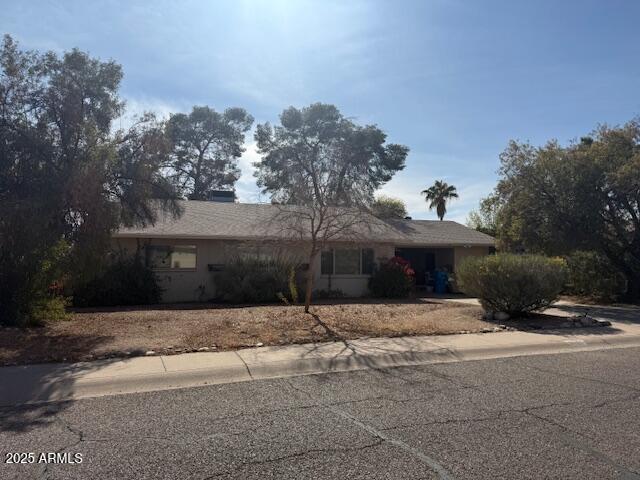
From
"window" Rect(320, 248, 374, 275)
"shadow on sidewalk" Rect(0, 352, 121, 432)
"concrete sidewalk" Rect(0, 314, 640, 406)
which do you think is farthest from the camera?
"window" Rect(320, 248, 374, 275)

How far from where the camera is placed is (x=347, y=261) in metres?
22.2

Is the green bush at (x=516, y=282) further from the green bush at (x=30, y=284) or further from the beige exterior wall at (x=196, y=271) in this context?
the green bush at (x=30, y=284)

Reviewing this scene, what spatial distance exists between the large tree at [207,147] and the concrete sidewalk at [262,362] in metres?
35.8

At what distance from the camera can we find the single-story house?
18547 mm

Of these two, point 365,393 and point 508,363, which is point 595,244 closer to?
point 508,363

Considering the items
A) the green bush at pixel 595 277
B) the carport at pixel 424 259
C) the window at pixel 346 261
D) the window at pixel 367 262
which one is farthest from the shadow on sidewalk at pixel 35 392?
the carport at pixel 424 259

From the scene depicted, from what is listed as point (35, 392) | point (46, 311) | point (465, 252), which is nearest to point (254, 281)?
point (46, 311)

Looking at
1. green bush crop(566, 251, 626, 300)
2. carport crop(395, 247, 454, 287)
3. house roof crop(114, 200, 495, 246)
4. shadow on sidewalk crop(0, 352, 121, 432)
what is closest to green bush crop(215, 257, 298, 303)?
house roof crop(114, 200, 495, 246)

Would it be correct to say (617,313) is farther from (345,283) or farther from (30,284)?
(30,284)

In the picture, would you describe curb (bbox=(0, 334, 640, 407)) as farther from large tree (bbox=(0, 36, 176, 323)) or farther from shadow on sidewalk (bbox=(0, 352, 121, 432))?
large tree (bbox=(0, 36, 176, 323))

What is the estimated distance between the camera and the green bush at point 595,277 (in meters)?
22.3

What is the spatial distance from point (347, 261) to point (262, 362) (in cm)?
1412

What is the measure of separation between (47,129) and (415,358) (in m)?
9.05

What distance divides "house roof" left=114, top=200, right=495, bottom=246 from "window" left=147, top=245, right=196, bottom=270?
719 mm
